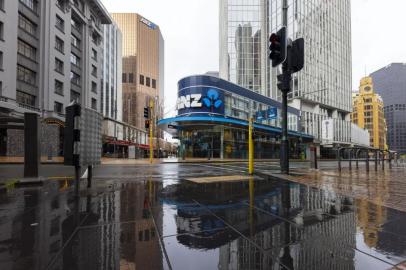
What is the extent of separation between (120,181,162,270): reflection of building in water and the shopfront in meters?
29.6

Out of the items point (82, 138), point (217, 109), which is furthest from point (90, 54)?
point (82, 138)

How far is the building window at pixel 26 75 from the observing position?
34088 millimetres

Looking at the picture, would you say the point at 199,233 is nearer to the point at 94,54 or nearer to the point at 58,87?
the point at 58,87

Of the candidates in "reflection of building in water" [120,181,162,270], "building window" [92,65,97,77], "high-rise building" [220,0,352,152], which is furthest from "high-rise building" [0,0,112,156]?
"high-rise building" [220,0,352,152]

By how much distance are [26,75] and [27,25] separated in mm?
6892

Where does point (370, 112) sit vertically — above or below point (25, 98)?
above

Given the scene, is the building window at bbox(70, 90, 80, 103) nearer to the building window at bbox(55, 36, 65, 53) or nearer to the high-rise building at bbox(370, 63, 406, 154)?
the building window at bbox(55, 36, 65, 53)

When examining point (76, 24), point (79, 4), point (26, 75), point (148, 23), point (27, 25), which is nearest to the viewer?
point (26, 75)

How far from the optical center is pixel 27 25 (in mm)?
35969

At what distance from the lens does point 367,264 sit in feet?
8.32

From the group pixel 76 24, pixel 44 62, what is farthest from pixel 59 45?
pixel 76 24

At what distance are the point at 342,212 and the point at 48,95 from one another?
4181 centimetres

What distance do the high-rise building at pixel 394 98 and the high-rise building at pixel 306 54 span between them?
102425mm

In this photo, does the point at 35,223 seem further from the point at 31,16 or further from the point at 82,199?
the point at 31,16
